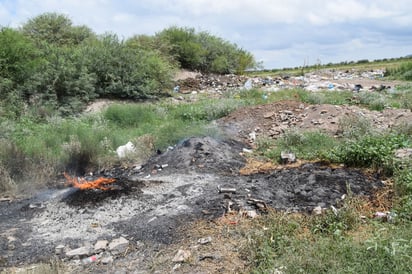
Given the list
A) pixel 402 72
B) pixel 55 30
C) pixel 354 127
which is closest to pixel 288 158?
pixel 354 127

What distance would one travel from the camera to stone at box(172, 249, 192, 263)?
3.61 metres

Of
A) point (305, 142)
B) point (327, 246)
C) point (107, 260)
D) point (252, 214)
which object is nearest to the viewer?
point (327, 246)

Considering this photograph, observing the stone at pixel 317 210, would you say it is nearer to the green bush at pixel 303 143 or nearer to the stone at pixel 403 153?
the stone at pixel 403 153

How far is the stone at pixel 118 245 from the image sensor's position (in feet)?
13.1

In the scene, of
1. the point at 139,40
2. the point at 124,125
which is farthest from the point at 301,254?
the point at 139,40

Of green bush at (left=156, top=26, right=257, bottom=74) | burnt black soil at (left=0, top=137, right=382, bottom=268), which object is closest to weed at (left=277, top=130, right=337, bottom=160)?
burnt black soil at (left=0, top=137, right=382, bottom=268)

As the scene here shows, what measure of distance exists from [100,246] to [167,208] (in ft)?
3.17

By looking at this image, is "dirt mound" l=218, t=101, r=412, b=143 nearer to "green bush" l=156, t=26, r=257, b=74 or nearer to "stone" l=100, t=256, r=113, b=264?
"stone" l=100, t=256, r=113, b=264

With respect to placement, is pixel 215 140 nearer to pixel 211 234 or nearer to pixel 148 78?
pixel 211 234

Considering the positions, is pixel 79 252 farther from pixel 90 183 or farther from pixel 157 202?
pixel 90 183

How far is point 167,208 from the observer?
4809 millimetres

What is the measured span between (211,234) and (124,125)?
5.75m

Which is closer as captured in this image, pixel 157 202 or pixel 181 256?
pixel 181 256

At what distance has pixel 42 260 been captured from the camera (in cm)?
394
